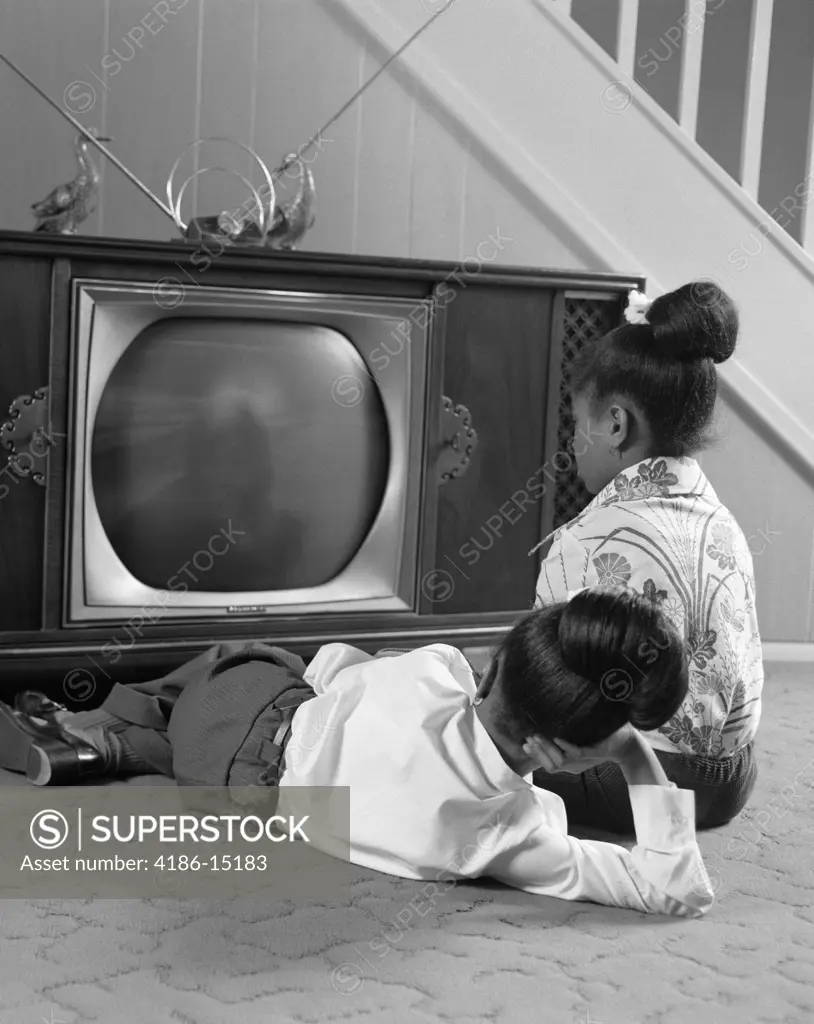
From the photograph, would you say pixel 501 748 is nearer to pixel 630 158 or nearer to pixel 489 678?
pixel 489 678

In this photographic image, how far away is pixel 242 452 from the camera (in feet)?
5.59

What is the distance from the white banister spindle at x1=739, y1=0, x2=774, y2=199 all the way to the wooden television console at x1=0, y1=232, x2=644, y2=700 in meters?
0.69

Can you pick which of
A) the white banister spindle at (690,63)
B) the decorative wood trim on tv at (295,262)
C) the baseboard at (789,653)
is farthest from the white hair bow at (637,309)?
the baseboard at (789,653)

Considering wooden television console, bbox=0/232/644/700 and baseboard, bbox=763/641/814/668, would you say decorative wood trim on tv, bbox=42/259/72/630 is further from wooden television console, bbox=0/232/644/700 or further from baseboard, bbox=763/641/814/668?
baseboard, bbox=763/641/814/668

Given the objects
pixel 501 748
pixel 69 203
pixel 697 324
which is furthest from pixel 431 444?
pixel 501 748

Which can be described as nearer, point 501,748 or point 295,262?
point 501,748

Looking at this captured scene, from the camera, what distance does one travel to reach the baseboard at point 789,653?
2.61 meters

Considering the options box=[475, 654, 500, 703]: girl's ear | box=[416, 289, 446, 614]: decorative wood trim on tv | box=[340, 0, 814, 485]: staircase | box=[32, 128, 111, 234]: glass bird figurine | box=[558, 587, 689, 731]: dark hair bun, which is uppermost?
box=[340, 0, 814, 485]: staircase

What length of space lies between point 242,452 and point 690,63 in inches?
55.4

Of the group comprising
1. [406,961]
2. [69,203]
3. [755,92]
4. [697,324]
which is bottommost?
[406,961]

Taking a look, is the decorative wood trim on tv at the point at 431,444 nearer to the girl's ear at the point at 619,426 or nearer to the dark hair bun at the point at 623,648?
the girl's ear at the point at 619,426

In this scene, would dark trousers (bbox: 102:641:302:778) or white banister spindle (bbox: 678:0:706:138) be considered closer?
dark trousers (bbox: 102:641:302:778)

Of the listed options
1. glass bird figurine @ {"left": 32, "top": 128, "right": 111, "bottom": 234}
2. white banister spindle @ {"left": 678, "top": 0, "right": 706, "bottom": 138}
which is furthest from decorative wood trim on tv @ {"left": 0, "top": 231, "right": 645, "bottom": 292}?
white banister spindle @ {"left": 678, "top": 0, "right": 706, "bottom": 138}

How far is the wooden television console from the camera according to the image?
159 centimetres
